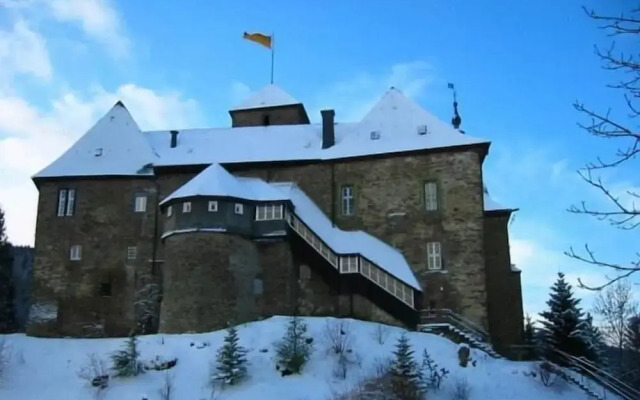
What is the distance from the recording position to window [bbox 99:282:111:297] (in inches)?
1444

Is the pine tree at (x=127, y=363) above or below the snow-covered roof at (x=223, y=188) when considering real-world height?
below

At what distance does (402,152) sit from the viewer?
3584cm

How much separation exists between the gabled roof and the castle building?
0.29ft

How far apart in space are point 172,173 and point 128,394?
640 inches

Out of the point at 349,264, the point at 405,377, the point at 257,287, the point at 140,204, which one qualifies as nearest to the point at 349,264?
the point at 349,264

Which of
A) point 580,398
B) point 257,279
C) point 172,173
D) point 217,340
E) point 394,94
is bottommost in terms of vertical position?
point 580,398

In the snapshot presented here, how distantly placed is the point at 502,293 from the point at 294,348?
47.5ft

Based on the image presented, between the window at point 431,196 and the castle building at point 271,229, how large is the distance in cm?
4

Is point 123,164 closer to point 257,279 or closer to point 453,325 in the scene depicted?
point 257,279

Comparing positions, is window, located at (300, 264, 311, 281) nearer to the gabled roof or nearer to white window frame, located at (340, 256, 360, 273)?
white window frame, located at (340, 256, 360, 273)

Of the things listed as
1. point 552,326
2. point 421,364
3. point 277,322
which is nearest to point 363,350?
point 421,364

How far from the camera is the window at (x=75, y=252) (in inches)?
1471

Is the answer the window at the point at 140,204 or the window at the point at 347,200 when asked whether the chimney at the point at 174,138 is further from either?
the window at the point at 347,200

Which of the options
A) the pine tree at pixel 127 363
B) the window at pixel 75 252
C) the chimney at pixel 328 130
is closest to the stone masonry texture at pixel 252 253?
the window at pixel 75 252
